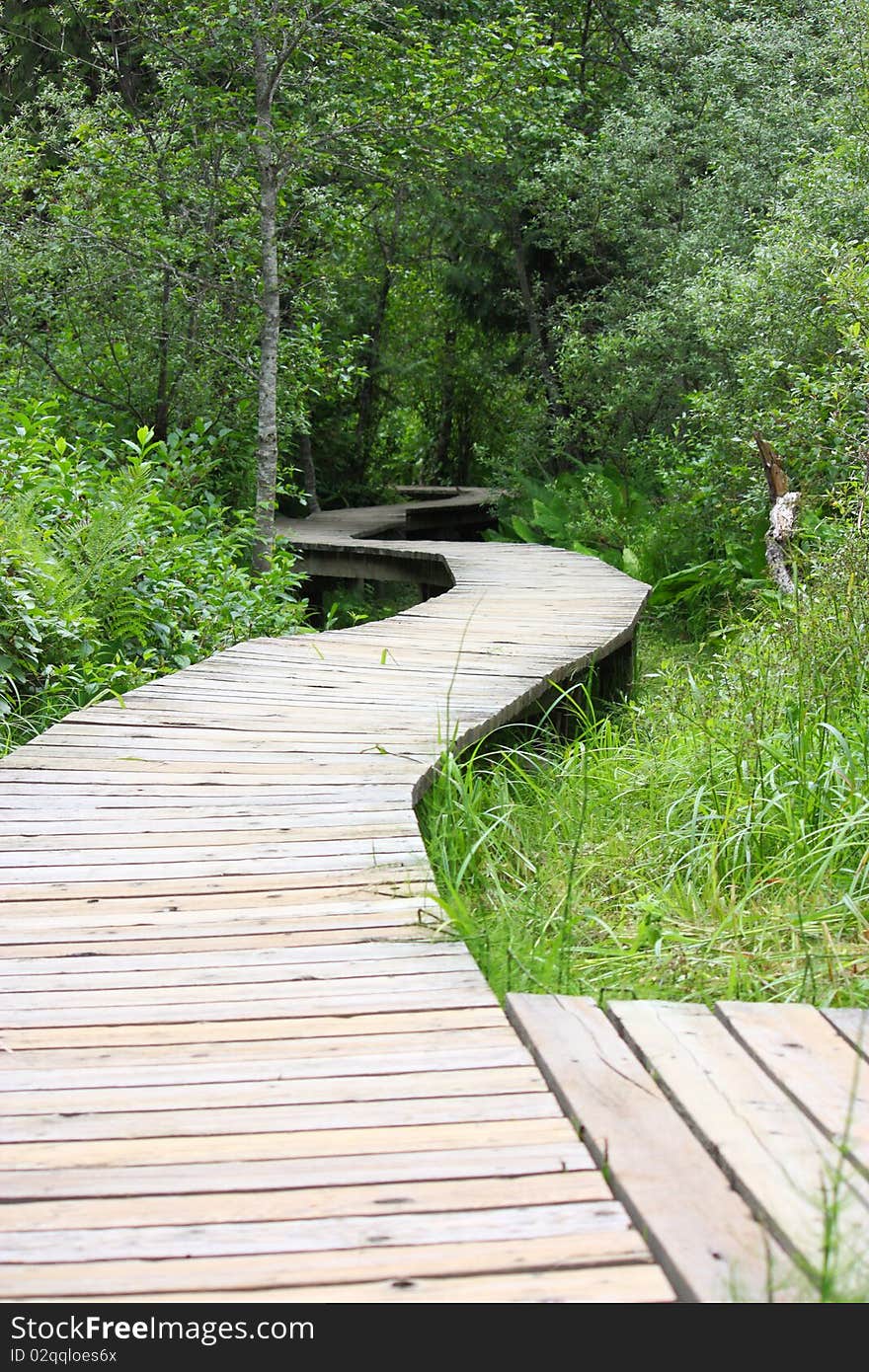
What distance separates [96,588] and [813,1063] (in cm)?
537

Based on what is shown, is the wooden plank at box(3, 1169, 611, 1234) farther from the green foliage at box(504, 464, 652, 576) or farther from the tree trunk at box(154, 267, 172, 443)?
the green foliage at box(504, 464, 652, 576)

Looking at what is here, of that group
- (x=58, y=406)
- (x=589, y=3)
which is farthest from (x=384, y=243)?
(x=58, y=406)

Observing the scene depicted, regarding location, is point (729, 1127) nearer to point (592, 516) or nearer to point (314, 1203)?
point (314, 1203)

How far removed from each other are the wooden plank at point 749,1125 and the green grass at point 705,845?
0.92ft

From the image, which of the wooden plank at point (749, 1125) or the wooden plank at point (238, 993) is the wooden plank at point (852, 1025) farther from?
the wooden plank at point (238, 993)

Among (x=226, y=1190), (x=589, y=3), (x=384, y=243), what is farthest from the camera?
(x=384, y=243)

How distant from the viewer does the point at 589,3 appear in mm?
15062

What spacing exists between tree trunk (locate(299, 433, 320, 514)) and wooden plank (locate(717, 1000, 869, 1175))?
13837 mm

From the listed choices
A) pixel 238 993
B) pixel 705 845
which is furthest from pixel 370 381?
pixel 238 993

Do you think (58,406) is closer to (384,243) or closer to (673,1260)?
(384,243)

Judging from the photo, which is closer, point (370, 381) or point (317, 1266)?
point (317, 1266)

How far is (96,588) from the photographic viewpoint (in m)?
6.95

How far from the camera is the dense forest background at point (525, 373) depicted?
4.16 metres

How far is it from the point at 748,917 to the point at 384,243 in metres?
14.2
